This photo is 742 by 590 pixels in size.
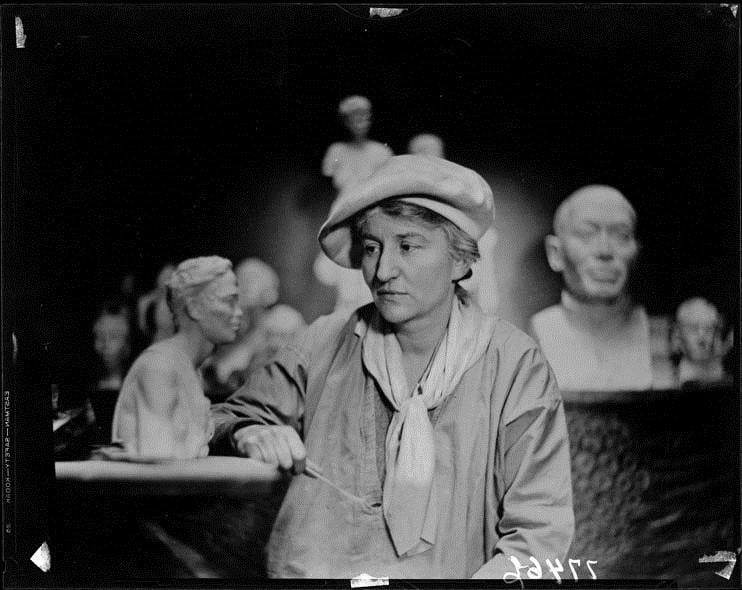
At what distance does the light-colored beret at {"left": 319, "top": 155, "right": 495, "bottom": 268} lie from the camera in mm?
2379

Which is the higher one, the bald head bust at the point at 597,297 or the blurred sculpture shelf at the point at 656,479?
the bald head bust at the point at 597,297

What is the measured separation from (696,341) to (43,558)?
1.90 m

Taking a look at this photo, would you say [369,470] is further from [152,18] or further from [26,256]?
[152,18]

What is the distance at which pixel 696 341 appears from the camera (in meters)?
2.49

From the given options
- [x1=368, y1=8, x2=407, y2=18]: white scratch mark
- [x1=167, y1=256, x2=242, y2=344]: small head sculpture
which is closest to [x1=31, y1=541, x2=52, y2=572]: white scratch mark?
[x1=167, y1=256, x2=242, y2=344]: small head sculpture

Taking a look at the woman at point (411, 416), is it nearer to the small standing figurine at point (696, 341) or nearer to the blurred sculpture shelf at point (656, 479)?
the blurred sculpture shelf at point (656, 479)

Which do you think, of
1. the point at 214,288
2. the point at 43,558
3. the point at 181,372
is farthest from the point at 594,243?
the point at 43,558

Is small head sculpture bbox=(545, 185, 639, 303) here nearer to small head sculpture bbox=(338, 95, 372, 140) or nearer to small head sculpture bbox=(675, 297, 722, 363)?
small head sculpture bbox=(675, 297, 722, 363)

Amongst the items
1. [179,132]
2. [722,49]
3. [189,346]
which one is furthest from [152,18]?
[722,49]

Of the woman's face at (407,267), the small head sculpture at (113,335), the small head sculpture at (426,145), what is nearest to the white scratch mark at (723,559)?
the woman's face at (407,267)

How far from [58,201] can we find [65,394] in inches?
21.2

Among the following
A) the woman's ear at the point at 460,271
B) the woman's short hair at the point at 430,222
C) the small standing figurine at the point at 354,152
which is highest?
the small standing figurine at the point at 354,152

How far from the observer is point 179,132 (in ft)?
8.20

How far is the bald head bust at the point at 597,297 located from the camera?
2.45 m
